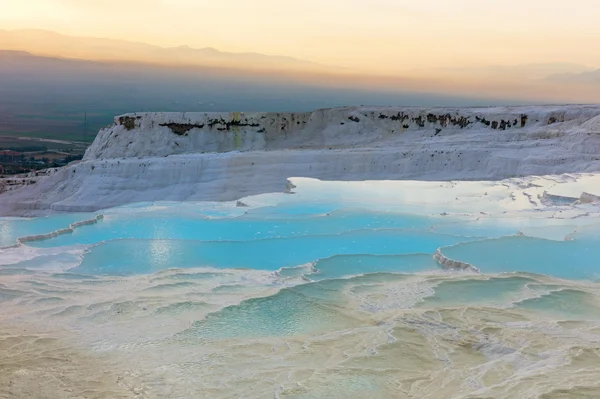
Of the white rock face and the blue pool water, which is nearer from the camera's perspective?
the blue pool water

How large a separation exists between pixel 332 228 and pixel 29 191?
52.3 feet

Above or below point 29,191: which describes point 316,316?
above

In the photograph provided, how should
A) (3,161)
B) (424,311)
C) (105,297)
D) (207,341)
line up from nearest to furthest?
(207,341) → (424,311) → (105,297) → (3,161)

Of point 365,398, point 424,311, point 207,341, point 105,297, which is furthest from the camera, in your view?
point 105,297

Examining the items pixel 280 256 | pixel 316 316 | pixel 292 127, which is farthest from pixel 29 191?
pixel 316 316

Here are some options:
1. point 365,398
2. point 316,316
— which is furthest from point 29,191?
point 365,398

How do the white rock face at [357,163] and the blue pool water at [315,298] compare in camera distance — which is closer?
the blue pool water at [315,298]

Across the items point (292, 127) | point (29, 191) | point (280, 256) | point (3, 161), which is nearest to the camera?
point (280, 256)

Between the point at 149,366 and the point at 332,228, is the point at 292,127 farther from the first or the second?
the point at 149,366

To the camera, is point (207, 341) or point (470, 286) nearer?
point (207, 341)

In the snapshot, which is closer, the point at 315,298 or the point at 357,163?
the point at 315,298

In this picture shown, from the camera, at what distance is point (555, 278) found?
6.60 meters

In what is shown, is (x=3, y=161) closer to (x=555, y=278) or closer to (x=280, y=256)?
(x=280, y=256)

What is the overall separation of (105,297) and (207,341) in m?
1.57
